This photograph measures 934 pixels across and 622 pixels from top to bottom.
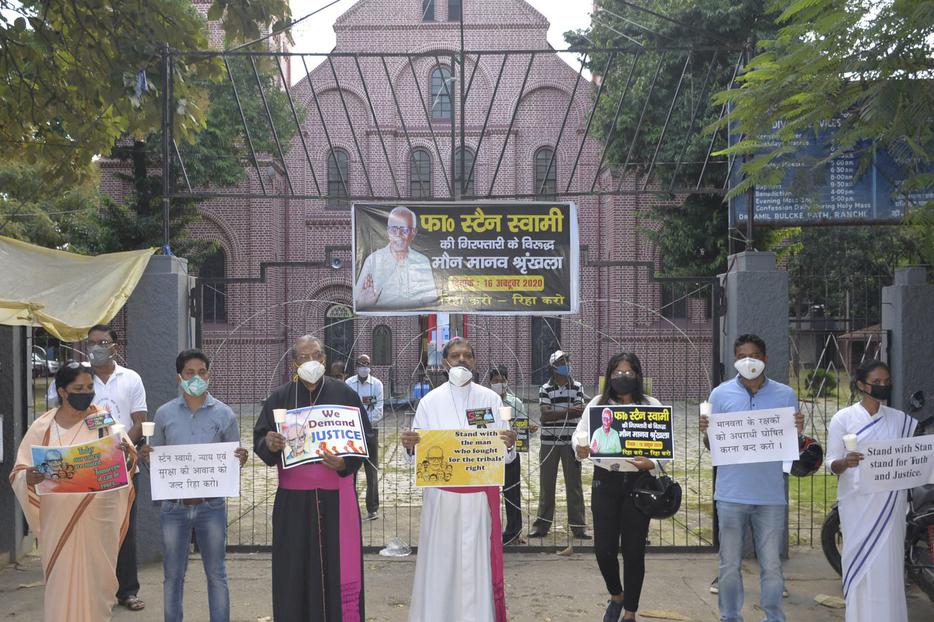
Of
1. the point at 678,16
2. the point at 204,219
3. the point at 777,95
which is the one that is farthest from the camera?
the point at 204,219

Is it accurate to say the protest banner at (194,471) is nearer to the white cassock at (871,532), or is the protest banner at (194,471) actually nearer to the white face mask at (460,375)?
the white face mask at (460,375)

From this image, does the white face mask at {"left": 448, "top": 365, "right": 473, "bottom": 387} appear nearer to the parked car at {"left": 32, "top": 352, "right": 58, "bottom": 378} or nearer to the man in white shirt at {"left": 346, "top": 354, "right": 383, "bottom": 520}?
the parked car at {"left": 32, "top": 352, "right": 58, "bottom": 378}

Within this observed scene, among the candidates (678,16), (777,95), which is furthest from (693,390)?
(777,95)

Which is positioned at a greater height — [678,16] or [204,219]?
[678,16]

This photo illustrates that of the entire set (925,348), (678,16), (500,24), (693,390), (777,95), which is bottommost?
(693,390)

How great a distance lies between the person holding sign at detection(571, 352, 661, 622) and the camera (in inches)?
230

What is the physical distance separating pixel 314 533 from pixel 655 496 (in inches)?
87.8

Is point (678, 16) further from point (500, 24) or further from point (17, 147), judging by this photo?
point (17, 147)

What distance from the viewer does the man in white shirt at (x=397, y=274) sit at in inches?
329

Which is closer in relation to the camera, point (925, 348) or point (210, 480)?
point (210, 480)

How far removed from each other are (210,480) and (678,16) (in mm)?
17517

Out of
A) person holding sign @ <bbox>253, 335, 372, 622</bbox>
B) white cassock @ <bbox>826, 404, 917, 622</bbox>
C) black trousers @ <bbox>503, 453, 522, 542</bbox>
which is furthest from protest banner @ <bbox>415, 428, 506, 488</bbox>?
black trousers @ <bbox>503, 453, 522, 542</bbox>

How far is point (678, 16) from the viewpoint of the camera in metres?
19.9

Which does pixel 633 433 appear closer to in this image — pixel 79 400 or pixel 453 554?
pixel 453 554
